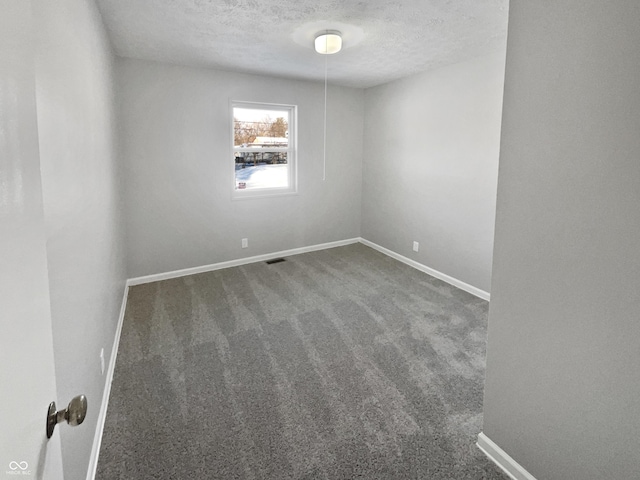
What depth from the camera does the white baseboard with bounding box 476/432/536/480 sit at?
167 cm

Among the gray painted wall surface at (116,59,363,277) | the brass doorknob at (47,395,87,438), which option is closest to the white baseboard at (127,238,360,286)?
the gray painted wall surface at (116,59,363,277)

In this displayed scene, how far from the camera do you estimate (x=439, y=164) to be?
13.9ft

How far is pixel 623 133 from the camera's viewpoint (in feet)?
3.96

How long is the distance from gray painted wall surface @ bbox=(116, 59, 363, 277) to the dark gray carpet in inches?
27.0

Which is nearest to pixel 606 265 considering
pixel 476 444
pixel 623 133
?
pixel 623 133

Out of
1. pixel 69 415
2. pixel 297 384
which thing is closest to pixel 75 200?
pixel 69 415

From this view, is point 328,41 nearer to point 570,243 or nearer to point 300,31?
point 300,31

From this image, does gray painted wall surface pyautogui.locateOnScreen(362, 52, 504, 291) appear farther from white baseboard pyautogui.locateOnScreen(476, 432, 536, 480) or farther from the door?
the door

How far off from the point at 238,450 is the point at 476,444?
123 cm

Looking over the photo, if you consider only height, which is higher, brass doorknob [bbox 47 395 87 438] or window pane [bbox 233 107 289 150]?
window pane [bbox 233 107 289 150]

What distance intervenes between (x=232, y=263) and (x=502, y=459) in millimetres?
3690

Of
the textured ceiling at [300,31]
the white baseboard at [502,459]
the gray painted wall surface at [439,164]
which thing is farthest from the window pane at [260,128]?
the white baseboard at [502,459]

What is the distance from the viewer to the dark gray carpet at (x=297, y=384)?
180 centimetres

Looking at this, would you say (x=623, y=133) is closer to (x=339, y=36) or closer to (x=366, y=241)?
(x=339, y=36)
